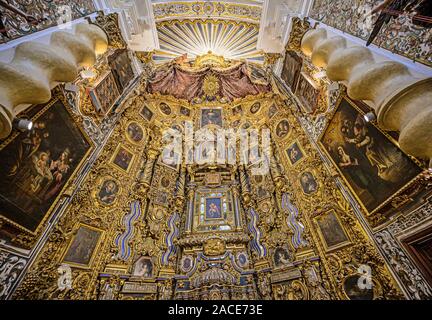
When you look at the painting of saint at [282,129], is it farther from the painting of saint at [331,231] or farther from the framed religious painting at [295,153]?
the painting of saint at [331,231]

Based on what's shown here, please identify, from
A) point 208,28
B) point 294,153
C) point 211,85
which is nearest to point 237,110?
point 211,85

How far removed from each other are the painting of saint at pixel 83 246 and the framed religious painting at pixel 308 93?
24.6 ft

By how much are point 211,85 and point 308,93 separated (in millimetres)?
5438

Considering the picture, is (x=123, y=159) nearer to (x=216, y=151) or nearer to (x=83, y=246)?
(x=83, y=246)

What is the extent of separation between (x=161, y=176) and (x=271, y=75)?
6.48 m

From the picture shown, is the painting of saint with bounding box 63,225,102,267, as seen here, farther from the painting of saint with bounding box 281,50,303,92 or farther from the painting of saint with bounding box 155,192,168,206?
the painting of saint with bounding box 281,50,303,92

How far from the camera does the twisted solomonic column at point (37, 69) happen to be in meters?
2.16

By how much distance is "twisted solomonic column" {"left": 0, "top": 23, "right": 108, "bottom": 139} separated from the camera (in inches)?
84.9

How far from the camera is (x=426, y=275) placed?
2.80 meters

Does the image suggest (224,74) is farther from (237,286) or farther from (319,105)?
(237,286)

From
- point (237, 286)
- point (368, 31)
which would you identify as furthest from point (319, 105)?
point (237, 286)

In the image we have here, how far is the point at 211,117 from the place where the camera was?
33.8ft

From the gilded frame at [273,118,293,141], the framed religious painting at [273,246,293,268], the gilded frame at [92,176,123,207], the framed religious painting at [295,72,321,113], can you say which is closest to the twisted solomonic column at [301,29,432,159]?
the framed religious painting at [295,72,321,113]

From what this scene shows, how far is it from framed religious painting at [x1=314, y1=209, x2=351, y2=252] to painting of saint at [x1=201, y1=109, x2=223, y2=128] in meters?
6.74
